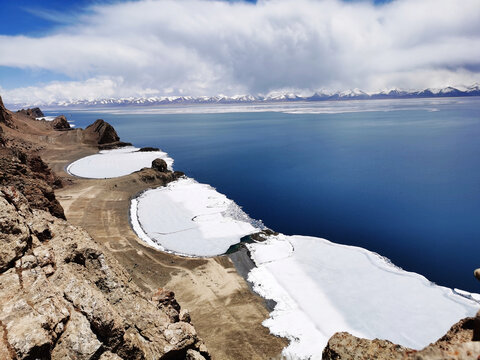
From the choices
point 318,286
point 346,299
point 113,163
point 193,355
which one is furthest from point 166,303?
point 113,163

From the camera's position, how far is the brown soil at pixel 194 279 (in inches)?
647

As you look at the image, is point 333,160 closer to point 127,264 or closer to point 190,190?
point 190,190

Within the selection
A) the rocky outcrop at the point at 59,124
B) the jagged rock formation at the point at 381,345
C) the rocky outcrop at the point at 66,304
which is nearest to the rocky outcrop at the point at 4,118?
the rocky outcrop at the point at 59,124

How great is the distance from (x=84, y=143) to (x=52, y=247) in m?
78.4

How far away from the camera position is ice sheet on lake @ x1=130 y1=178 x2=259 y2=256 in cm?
2794

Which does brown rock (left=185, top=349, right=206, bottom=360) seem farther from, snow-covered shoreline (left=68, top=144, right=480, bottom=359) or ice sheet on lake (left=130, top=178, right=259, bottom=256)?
ice sheet on lake (left=130, top=178, right=259, bottom=256)

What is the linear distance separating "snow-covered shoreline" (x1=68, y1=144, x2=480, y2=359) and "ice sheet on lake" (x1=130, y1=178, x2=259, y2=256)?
0.09 metres

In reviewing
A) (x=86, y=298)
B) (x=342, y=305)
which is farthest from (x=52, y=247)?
(x=342, y=305)

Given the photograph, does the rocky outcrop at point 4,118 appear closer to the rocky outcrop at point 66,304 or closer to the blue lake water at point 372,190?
the blue lake water at point 372,190

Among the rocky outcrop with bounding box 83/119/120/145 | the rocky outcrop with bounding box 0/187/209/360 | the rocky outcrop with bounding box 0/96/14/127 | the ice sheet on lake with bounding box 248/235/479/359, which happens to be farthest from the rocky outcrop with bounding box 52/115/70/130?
the rocky outcrop with bounding box 0/187/209/360

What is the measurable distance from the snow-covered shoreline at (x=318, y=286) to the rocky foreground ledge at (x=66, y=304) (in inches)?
367

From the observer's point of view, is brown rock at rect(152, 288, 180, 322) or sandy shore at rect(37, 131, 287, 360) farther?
sandy shore at rect(37, 131, 287, 360)

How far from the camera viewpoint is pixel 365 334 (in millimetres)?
16953

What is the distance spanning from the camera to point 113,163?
2415 inches
